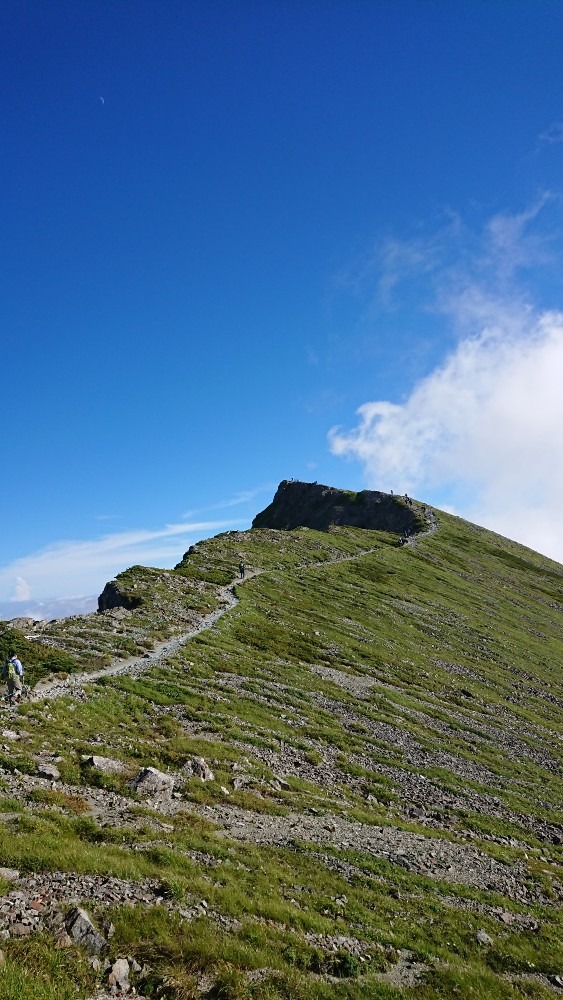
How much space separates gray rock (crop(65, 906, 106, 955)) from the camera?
11.6 m

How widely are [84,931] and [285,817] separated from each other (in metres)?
12.2

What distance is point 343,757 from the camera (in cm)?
3247

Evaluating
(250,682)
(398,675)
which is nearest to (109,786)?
(250,682)

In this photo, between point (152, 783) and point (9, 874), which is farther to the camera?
point (152, 783)

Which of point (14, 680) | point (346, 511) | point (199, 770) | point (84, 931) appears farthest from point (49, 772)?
point (346, 511)

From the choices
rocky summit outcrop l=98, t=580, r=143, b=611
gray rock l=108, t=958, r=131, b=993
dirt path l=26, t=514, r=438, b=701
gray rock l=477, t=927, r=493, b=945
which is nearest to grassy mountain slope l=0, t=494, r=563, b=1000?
gray rock l=477, t=927, r=493, b=945

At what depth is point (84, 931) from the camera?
11.9m

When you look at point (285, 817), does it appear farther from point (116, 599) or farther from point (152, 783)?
point (116, 599)

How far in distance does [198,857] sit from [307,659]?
35.0m

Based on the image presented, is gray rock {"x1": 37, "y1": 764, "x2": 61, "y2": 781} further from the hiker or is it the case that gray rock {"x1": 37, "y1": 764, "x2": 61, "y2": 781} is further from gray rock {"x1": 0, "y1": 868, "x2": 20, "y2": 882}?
the hiker

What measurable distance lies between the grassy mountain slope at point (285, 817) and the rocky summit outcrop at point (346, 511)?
108122mm

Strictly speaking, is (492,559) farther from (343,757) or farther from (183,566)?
(343,757)

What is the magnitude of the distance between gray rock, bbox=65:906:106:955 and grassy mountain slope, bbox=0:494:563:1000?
0.31m

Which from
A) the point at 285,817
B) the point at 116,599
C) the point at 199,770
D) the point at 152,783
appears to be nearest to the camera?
the point at 152,783
